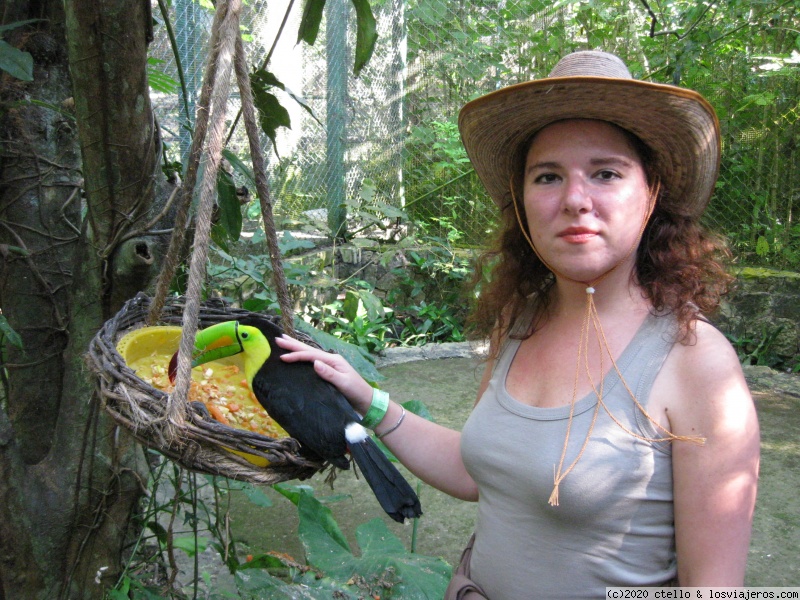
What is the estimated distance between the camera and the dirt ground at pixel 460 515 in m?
2.70

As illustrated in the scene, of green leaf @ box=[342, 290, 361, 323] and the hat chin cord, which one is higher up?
the hat chin cord

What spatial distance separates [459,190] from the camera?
6.04 meters

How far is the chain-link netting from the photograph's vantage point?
4.54 meters

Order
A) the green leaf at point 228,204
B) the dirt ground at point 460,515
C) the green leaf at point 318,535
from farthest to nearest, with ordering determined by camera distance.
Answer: the dirt ground at point 460,515 < the green leaf at point 228,204 < the green leaf at point 318,535

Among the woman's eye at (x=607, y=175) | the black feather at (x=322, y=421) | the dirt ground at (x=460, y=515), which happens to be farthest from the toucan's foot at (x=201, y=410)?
the dirt ground at (x=460, y=515)

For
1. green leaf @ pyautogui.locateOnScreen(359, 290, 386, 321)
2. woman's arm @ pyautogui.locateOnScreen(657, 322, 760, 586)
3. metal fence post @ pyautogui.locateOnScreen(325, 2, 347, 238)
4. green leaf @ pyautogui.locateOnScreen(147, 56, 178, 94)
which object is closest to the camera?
woman's arm @ pyautogui.locateOnScreen(657, 322, 760, 586)

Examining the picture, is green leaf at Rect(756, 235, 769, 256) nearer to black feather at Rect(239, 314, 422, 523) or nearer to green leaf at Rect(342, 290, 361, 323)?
green leaf at Rect(342, 290, 361, 323)

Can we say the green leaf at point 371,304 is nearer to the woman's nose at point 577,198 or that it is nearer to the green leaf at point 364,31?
the green leaf at point 364,31

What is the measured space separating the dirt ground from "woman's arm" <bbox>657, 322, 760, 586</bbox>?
1219 mm

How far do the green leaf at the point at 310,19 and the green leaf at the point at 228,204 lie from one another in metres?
0.45

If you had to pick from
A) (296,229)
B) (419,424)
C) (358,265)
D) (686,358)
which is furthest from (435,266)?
(686,358)

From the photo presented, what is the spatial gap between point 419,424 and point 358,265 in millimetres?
4241

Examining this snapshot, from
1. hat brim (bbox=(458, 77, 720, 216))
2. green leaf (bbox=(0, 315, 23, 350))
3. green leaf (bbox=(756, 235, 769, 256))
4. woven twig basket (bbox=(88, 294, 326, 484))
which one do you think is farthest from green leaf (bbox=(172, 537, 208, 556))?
green leaf (bbox=(756, 235, 769, 256))

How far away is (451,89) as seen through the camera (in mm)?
5980
